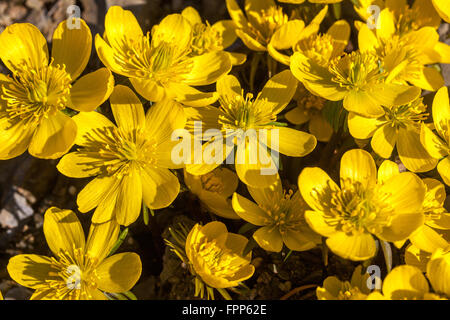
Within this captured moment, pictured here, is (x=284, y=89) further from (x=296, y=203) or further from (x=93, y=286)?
(x=93, y=286)

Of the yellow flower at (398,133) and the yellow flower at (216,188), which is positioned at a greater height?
the yellow flower at (398,133)

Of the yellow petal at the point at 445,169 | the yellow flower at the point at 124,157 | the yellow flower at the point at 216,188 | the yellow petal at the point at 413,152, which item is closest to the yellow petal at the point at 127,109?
the yellow flower at the point at 124,157

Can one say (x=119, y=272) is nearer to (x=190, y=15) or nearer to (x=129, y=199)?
(x=129, y=199)

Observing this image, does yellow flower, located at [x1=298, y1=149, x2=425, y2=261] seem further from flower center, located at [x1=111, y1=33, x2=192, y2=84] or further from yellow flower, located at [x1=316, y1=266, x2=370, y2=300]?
flower center, located at [x1=111, y1=33, x2=192, y2=84]

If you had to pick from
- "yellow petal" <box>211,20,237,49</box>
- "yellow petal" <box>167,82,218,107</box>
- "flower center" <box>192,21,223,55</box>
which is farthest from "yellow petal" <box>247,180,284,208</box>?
"yellow petal" <box>211,20,237,49</box>

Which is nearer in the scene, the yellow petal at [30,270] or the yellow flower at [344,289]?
the yellow flower at [344,289]

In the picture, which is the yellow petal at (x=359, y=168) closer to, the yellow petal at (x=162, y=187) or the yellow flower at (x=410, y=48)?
the yellow flower at (x=410, y=48)

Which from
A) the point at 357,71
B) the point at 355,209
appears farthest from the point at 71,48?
the point at 355,209
